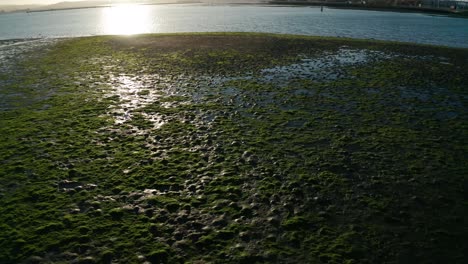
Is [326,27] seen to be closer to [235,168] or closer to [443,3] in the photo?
[235,168]

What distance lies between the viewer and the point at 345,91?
85.9ft

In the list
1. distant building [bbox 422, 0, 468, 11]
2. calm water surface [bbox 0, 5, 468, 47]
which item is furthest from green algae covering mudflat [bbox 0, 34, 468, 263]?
distant building [bbox 422, 0, 468, 11]

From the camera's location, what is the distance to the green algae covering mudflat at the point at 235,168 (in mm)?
10500

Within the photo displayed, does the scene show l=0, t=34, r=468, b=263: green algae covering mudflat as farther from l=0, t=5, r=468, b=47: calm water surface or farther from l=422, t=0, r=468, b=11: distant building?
l=422, t=0, r=468, b=11: distant building

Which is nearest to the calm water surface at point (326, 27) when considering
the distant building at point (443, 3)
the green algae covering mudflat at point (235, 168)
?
the green algae covering mudflat at point (235, 168)

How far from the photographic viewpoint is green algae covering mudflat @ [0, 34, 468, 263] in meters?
10.5

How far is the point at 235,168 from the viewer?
14945mm

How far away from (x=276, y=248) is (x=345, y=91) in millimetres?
19272

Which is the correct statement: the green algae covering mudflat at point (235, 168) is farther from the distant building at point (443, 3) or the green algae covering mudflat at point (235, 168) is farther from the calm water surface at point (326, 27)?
the distant building at point (443, 3)

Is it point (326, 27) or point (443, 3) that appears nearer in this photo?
point (326, 27)

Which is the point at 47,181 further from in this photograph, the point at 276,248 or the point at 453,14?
the point at 453,14

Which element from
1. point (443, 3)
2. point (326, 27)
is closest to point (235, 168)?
point (326, 27)

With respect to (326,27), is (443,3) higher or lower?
higher

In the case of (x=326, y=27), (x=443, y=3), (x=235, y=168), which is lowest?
(x=235, y=168)
